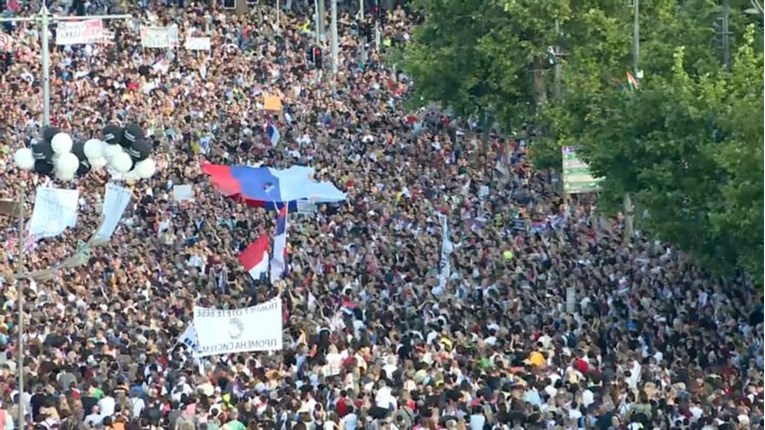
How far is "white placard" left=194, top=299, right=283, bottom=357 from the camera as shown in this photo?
30109mm

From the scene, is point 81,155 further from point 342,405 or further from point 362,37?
point 362,37

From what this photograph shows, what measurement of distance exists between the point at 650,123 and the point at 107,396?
11.8m

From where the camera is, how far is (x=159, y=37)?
59.2 m

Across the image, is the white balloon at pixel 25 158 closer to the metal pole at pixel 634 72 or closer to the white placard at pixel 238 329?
the white placard at pixel 238 329

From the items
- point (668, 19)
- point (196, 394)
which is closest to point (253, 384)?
point (196, 394)

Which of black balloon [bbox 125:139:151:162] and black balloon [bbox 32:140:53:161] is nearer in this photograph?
black balloon [bbox 125:139:151:162]

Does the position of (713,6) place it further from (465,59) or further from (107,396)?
(107,396)

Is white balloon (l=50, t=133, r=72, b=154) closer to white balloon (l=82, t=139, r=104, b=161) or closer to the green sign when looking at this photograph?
white balloon (l=82, t=139, r=104, b=161)

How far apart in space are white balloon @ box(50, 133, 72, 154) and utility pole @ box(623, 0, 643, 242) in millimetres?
12650

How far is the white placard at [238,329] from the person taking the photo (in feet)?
98.8

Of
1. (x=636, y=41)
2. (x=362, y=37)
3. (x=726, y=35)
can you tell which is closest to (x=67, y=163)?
(x=726, y=35)

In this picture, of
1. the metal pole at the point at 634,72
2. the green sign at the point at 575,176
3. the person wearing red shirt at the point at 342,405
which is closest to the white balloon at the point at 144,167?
the person wearing red shirt at the point at 342,405

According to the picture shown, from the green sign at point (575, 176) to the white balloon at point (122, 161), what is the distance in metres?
14.6

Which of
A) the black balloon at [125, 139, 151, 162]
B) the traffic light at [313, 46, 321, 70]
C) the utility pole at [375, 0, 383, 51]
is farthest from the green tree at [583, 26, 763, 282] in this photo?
the utility pole at [375, 0, 383, 51]
